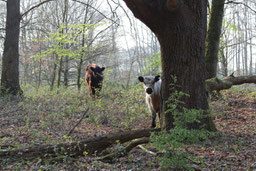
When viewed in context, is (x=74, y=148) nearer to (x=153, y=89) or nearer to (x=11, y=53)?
(x=153, y=89)

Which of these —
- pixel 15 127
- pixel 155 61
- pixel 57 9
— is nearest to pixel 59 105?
pixel 15 127

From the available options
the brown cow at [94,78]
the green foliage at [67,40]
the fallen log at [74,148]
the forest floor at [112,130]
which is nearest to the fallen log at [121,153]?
the forest floor at [112,130]

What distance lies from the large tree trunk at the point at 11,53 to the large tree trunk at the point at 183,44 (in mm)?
8858

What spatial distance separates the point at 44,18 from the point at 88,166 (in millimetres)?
19180

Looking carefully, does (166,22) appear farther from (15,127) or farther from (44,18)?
(44,18)

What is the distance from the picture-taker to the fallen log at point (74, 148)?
181 inches

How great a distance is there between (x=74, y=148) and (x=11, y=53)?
909cm

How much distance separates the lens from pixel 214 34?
9.73m

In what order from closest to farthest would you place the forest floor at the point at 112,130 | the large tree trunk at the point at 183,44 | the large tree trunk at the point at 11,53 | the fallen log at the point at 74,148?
the forest floor at the point at 112,130, the fallen log at the point at 74,148, the large tree trunk at the point at 183,44, the large tree trunk at the point at 11,53

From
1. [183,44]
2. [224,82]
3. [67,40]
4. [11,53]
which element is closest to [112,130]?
[183,44]

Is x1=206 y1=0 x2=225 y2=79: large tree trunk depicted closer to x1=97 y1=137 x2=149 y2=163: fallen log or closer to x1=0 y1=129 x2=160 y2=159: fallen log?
x1=0 y1=129 x2=160 y2=159: fallen log

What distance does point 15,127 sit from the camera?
23.1ft

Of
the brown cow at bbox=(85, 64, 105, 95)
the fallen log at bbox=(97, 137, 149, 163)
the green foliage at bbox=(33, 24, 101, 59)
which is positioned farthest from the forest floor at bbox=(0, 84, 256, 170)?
the green foliage at bbox=(33, 24, 101, 59)

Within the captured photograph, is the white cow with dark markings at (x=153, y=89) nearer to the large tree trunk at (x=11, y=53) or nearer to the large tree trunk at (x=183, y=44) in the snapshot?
the large tree trunk at (x=183, y=44)
